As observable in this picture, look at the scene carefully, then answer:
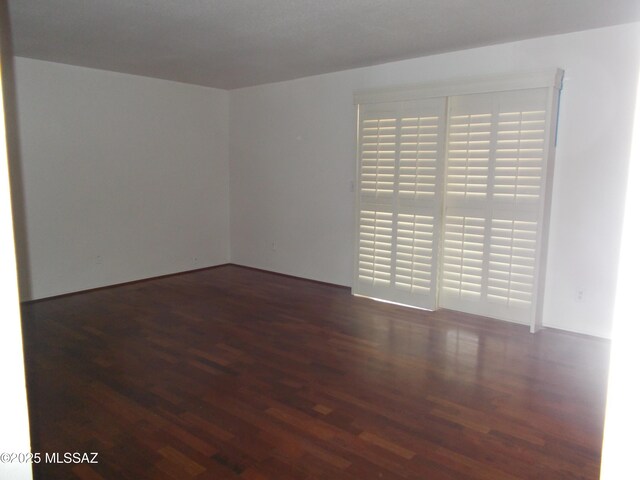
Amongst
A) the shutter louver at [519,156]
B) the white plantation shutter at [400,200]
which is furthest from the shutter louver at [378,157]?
the shutter louver at [519,156]

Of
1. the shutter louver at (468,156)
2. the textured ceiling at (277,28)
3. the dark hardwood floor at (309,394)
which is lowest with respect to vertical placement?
the dark hardwood floor at (309,394)

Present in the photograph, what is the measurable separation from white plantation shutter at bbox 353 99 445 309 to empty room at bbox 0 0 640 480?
0.9 inches

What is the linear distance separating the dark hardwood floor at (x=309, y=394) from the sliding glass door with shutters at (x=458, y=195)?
315 millimetres

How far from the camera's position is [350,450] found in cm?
217

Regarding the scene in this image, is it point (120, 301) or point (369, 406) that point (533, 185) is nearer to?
point (369, 406)

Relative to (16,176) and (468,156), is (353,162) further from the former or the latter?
(16,176)

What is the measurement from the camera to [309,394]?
8.89ft

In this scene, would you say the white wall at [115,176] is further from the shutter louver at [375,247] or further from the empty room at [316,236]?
the shutter louver at [375,247]

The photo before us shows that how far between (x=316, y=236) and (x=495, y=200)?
2134mm

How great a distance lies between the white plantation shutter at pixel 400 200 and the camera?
4.22 metres

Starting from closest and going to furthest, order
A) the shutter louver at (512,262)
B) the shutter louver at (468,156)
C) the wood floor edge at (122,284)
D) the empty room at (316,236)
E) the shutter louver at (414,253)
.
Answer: the empty room at (316,236) → the shutter louver at (512,262) → the shutter louver at (468,156) → the shutter louver at (414,253) → the wood floor edge at (122,284)

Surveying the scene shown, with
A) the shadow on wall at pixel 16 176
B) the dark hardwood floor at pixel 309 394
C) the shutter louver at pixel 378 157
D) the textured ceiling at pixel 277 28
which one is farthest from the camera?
the shutter louver at pixel 378 157

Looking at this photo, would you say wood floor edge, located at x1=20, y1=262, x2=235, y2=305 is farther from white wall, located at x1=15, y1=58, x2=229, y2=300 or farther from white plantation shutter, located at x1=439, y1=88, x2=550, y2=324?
white plantation shutter, located at x1=439, y1=88, x2=550, y2=324

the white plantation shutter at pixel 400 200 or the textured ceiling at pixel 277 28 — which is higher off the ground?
the textured ceiling at pixel 277 28
